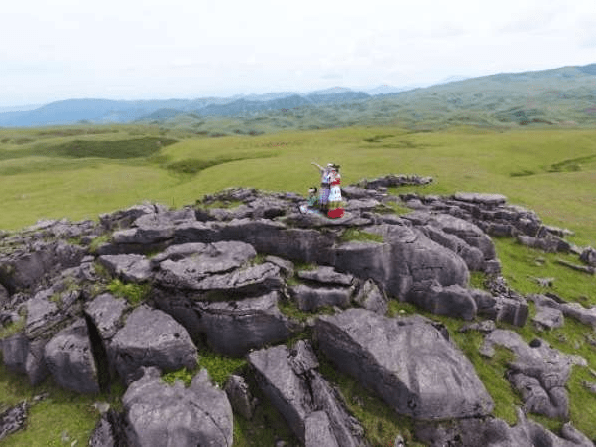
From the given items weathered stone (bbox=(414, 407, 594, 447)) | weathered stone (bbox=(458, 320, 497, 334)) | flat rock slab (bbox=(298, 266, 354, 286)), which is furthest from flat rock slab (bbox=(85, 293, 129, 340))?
weathered stone (bbox=(458, 320, 497, 334))

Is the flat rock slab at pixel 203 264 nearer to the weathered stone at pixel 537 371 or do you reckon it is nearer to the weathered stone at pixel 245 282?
the weathered stone at pixel 245 282

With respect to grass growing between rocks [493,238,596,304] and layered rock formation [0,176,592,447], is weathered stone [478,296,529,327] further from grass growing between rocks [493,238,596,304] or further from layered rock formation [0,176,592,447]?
grass growing between rocks [493,238,596,304]

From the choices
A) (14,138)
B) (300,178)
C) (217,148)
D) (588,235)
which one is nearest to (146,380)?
(588,235)

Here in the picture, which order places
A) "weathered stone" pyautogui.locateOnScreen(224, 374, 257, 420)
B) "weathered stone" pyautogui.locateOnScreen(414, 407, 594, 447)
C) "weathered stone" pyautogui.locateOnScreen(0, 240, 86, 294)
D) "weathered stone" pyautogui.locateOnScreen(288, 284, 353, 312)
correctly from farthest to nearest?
1. "weathered stone" pyautogui.locateOnScreen(0, 240, 86, 294)
2. "weathered stone" pyautogui.locateOnScreen(288, 284, 353, 312)
3. "weathered stone" pyautogui.locateOnScreen(224, 374, 257, 420)
4. "weathered stone" pyautogui.locateOnScreen(414, 407, 594, 447)

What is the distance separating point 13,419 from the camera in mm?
18766

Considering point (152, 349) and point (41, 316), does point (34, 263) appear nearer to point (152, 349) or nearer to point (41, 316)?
point (41, 316)

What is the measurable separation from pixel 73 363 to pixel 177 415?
293 inches

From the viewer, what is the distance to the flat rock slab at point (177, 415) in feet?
51.9

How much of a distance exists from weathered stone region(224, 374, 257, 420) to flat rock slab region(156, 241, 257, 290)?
545 cm

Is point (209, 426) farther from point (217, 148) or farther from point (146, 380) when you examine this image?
point (217, 148)

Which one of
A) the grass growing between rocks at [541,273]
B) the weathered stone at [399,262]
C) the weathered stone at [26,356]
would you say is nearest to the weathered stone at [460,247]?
the weathered stone at [399,262]

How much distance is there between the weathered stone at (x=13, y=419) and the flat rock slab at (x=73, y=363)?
74.0 inches

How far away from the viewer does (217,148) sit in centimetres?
12706

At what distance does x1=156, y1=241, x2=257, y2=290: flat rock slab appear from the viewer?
21344 millimetres
